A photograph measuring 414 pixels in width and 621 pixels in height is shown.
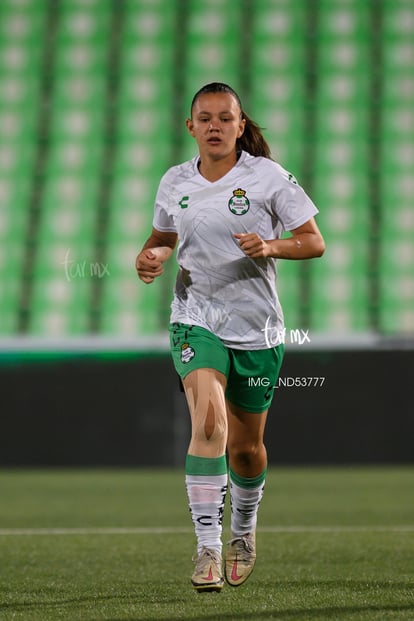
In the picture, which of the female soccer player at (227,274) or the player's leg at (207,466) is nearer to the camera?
the player's leg at (207,466)

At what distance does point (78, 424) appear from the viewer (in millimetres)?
12250

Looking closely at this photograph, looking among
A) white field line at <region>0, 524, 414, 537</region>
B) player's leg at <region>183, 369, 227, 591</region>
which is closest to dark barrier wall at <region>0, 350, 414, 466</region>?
white field line at <region>0, 524, 414, 537</region>

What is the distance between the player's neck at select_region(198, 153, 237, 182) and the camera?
4.37 m

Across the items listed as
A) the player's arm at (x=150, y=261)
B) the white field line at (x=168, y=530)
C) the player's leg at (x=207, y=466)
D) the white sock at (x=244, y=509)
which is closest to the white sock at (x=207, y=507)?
the player's leg at (x=207, y=466)

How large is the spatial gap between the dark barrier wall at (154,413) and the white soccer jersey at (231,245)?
25.5 feet

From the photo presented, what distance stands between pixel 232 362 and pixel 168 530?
2.75 m

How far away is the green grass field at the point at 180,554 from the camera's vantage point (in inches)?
151

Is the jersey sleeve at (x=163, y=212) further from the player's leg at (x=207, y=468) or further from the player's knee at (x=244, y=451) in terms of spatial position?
the player's knee at (x=244, y=451)

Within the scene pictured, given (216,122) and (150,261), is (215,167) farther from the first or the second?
(150,261)

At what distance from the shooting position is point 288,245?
4188 mm

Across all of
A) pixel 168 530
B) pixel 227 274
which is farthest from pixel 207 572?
pixel 168 530

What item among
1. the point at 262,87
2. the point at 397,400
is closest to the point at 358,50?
the point at 262,87

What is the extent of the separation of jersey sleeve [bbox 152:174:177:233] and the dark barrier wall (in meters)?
7.64

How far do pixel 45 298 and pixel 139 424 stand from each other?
137 inches
